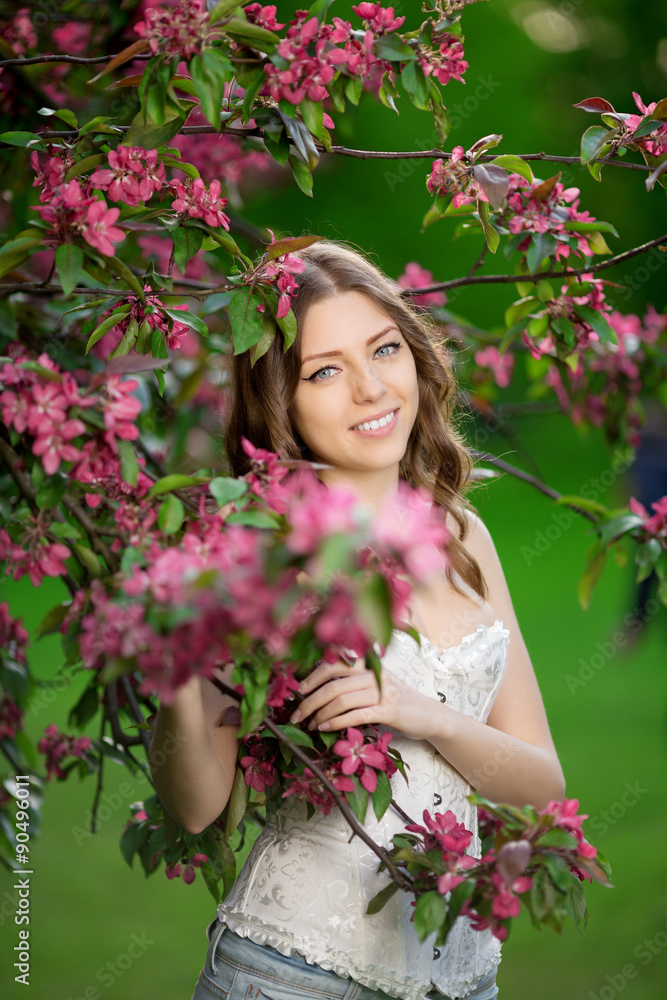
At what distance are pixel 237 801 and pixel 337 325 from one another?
2.00ft

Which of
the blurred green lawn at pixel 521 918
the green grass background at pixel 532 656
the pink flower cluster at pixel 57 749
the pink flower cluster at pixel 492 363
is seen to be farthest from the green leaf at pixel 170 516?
the pink flower cluster at pixel 492 363

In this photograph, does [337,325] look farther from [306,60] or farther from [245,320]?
[306,60]

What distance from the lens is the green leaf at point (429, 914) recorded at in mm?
827

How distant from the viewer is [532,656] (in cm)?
463

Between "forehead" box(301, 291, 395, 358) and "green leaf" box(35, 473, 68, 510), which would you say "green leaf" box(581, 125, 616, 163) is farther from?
"green leaf" box(35, 473, 68, 510)

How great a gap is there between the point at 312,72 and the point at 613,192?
27.6 ft

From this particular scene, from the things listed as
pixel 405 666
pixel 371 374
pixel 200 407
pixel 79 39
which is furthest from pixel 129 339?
pixel 79 39

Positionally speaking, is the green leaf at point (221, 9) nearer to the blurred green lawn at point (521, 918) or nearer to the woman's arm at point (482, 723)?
the woman's arm at point (482, 723)

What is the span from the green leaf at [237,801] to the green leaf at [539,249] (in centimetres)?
72

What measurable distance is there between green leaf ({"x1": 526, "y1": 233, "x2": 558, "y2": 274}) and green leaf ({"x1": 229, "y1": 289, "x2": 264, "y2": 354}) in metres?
0.38

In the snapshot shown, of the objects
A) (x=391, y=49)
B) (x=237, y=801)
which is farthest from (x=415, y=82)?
(x=237, y=801)

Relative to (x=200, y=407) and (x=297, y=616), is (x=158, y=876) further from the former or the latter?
(x=297, y=616)

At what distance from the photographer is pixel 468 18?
788cm

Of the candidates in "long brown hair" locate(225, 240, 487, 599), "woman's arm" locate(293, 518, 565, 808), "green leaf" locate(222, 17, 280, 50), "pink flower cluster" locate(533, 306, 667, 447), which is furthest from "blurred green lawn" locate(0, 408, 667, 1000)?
"green leaf" locate(222, 17, 280, 50)
